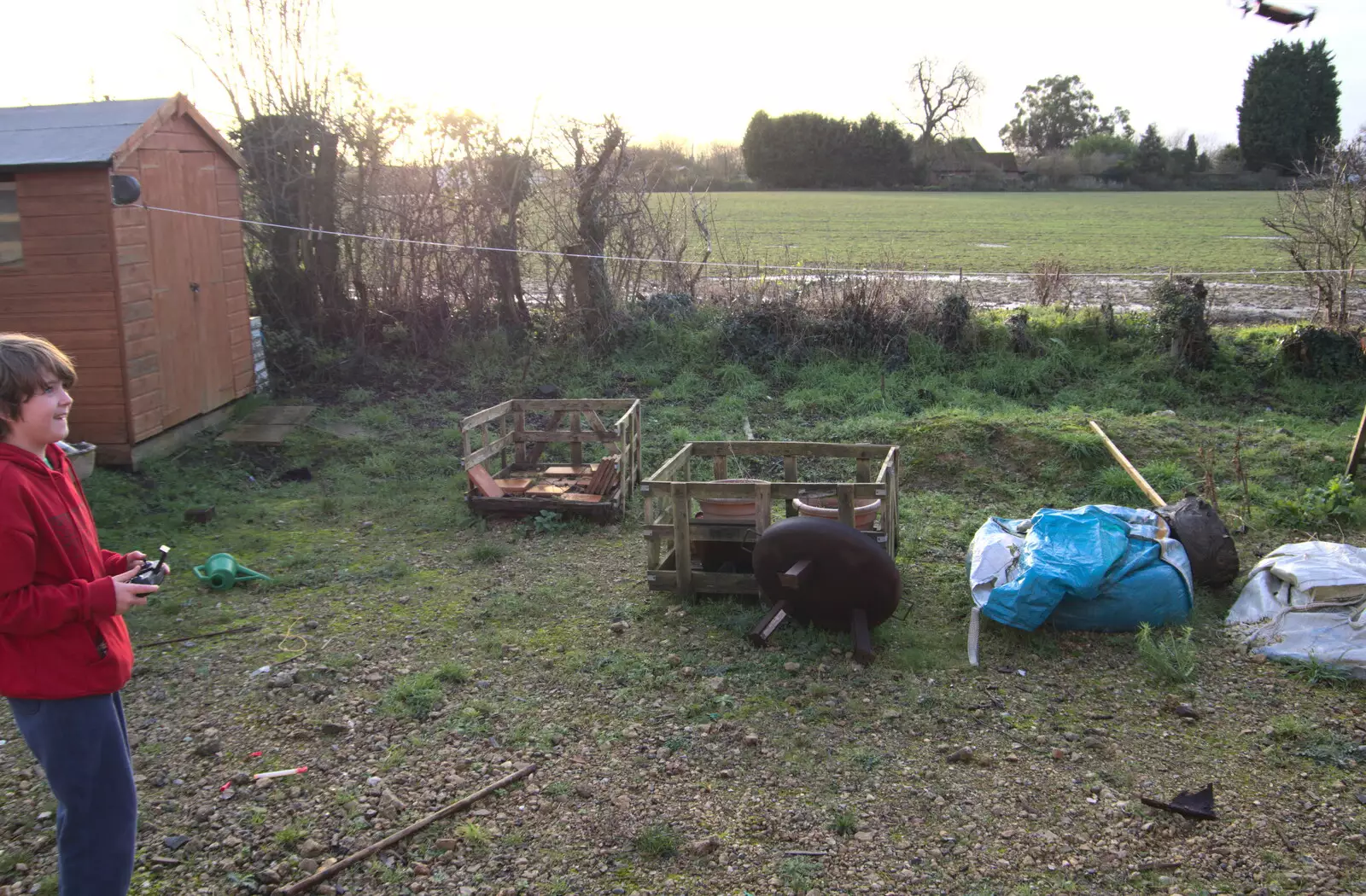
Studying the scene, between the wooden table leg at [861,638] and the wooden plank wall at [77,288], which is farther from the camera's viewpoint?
the wooden plank wall at [77,288]

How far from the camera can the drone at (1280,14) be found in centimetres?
357

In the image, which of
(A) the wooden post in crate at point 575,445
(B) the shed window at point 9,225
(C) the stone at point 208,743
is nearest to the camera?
(C) the stone at point 208,743

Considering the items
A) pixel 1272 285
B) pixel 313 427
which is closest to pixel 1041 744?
pixel 313 427

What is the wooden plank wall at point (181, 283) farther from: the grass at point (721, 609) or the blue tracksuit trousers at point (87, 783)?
the blue tracksuit trousers at point (87, 783)

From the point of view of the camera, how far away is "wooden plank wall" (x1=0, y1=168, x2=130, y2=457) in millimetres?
8070

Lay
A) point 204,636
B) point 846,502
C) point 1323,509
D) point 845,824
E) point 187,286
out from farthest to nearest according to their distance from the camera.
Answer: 1. point 187,286
2. point 1323,509
3. point 846,502
4. point 204,636
5. point 845,824

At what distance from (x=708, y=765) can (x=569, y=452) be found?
5.37 meters

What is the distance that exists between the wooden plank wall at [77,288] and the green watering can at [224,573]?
2.75 meters

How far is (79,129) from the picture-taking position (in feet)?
27.8

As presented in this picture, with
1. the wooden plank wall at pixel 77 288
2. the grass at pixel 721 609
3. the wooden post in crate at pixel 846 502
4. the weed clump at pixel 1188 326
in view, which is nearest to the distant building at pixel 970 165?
the weed clump at pixel 1188 326

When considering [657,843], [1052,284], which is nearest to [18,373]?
[657,843]

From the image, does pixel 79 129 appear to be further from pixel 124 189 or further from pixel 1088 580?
pixel 1088 580

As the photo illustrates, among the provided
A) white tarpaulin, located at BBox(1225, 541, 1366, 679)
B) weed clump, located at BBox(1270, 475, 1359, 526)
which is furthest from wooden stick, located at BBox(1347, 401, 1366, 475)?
white tarpaulin, located at BBox(1225, 541, 1366, 679)

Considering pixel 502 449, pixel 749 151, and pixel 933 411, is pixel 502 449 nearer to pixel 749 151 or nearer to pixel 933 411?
pixel 933 411
